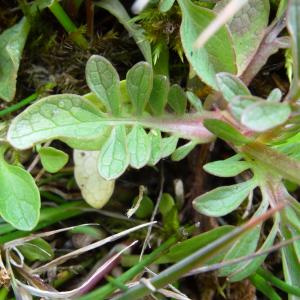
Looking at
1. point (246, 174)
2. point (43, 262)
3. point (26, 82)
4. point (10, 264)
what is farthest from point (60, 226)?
point (246, 174)

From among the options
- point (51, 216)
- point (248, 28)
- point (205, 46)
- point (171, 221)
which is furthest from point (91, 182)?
point (248, 28)

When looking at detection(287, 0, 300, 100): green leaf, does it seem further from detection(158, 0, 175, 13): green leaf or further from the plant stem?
the plant stem

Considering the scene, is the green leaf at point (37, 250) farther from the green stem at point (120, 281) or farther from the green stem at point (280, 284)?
the green stem at point (280, 284)

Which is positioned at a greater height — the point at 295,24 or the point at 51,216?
the point at 295,24

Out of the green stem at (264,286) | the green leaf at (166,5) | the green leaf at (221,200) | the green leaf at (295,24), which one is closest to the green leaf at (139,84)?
the green leaf at (166,5)

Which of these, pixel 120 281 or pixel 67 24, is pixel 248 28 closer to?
pixel 67 24

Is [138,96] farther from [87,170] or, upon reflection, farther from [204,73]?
[87,170]
